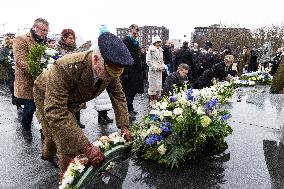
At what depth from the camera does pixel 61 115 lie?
10.9 feet

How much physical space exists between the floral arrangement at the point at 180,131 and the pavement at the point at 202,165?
0.13 meters

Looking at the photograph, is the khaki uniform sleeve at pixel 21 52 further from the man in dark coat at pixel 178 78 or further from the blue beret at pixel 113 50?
the blue beret at pixel 113 50

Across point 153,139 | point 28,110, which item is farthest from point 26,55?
point 153,139

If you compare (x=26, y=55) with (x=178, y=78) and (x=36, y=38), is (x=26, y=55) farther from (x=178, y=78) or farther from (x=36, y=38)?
(x=178, y=78)

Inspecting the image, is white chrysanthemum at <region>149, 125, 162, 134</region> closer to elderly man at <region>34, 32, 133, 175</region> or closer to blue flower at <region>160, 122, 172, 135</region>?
blue flower at <region>160, 122, 172, 135</region>

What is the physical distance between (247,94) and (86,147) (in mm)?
6614

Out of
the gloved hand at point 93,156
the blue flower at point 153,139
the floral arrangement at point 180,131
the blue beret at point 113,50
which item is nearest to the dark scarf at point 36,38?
the floral arrangement at point 180,131

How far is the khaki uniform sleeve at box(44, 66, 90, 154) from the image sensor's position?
333 centimetres

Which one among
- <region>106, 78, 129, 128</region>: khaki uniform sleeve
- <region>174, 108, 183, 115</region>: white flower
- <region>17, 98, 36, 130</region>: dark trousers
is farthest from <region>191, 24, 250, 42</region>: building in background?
<region>106, 78, 129, 128</region>: khaki uniform sleeve

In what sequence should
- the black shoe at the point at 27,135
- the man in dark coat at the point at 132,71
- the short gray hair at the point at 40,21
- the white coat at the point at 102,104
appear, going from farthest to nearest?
the man in dark coat at the point at 132,71, the white coat at the point at 102,104, the black shoe at the point at 27,135, the short gray hair at the point at 40,21

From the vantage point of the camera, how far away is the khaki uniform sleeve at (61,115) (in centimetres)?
333

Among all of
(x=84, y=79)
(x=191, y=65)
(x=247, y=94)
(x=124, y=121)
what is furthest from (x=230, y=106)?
(x=191, y=65)

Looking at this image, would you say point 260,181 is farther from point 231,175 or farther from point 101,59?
point 101,59

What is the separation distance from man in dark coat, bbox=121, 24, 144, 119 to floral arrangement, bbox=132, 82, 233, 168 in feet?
13.2
